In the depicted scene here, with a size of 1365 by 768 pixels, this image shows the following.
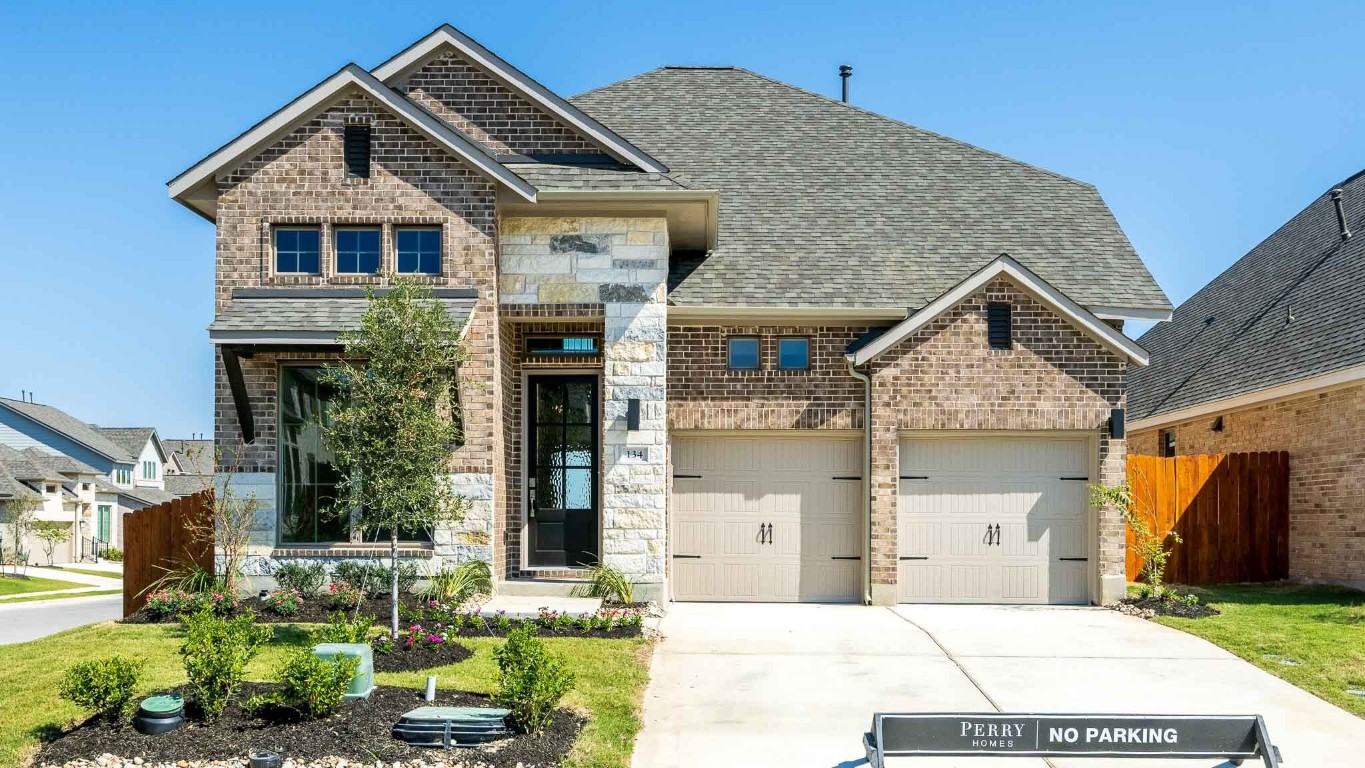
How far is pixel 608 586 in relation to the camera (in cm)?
1411

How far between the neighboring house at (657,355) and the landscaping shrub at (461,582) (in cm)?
19

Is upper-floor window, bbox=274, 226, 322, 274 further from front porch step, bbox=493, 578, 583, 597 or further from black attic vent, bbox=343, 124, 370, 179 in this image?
front porch step, bbox=493, 578, 583, 597

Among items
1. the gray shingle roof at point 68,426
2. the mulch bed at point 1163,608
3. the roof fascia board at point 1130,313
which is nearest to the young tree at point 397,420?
the mulch bed at point 1163,608

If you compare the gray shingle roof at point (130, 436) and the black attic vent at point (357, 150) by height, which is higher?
the black attic vent at point (357, 150)

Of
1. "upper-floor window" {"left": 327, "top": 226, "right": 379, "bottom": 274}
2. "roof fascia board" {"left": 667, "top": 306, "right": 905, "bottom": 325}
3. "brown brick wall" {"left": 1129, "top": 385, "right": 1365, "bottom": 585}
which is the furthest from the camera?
"brown brick wall" {"left": 1129, "top": 385, "right": 1365, "bottom": 585}

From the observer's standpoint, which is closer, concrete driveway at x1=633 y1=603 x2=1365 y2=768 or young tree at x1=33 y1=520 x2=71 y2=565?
concrete driveway at x1=633 y1=603 x2=1365 y2=768

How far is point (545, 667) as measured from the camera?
8.02m

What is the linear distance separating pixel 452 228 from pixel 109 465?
50.9 metres

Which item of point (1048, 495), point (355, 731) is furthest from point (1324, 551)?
point (355, 731)

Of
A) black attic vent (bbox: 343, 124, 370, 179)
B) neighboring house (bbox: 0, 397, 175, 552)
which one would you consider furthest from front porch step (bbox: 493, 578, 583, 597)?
neighboring house (bbox: 0, 397, 175, 552)

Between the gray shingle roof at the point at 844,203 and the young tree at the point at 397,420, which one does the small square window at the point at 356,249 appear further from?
the gray shingle roof at the point at 844,203

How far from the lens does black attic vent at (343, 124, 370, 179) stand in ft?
45.5

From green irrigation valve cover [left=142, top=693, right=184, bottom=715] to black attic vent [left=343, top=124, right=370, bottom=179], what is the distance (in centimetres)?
748

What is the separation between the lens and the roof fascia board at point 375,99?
44.6ft
